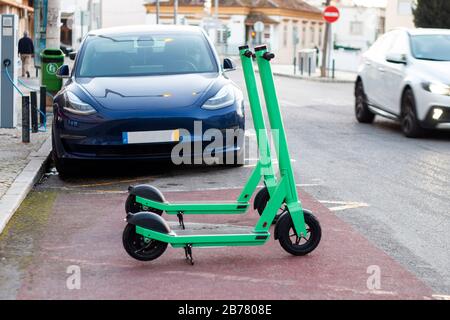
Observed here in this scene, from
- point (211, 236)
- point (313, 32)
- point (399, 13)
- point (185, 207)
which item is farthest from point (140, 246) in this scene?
point (313, 32)

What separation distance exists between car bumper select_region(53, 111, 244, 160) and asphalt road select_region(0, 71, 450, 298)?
10.8 inches

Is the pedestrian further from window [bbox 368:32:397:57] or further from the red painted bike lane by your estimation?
the red painted bike lane

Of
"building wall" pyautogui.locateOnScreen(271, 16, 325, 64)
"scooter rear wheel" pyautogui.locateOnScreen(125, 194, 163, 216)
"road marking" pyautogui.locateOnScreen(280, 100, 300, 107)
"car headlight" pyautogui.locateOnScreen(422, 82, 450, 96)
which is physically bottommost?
"building wall" pyautogui.locateOnScreen(271, 16, 325, 64)

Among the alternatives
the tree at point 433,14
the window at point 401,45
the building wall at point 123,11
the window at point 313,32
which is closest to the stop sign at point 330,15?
the tree at point 433,14

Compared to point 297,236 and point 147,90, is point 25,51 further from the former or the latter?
point 297,236

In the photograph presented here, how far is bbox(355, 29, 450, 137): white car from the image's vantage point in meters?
14.3

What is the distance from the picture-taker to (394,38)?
16.6 meters

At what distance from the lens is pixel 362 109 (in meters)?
17.2

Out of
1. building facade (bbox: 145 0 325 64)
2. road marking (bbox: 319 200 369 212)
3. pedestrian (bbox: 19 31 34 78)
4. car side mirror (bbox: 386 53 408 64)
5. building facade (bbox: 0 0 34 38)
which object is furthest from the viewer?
building facade (bbox: 145 0 325 64)

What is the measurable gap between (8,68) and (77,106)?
4.63 metres

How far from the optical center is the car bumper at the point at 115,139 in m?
10.1

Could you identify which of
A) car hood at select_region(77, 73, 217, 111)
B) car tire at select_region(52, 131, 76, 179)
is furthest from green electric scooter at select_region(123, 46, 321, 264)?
car tire at select_region(52, 131, 76, 179)
